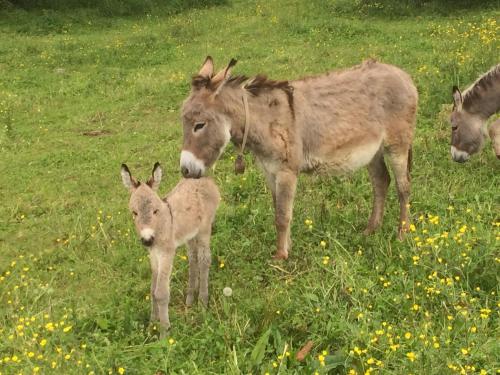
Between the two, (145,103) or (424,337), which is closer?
(424,337)

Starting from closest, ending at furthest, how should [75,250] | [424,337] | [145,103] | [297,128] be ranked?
[424,337]
[297,128]
[75,250]
[145,103]

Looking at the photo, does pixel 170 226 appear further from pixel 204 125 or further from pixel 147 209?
pixel 204 125

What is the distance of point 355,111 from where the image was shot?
18.3 ft

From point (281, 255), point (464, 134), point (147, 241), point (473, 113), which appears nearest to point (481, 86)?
point (473, 113)

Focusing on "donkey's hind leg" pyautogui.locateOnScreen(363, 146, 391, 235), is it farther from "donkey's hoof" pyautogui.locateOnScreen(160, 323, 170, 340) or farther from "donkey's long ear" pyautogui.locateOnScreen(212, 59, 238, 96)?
"donkey's hoof" pyautogui.locateOnScreen(160, 323, 170, 340)

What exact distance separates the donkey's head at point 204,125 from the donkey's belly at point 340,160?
1093 millimetres

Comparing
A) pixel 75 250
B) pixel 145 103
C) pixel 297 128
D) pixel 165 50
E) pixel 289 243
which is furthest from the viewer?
pixel 165 50

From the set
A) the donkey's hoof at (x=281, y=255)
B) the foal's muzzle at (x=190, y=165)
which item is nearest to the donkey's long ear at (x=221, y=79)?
the foal's muzzle at (x=190, y=165)

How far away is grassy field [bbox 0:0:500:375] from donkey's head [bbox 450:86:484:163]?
0.29 meters

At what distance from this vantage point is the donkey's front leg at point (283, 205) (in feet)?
17.3

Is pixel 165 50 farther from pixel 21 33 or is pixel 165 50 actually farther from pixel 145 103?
pixel 21 33

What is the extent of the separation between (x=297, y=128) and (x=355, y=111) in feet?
2.51

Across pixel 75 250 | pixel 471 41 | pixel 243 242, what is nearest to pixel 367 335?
pixel 243 242

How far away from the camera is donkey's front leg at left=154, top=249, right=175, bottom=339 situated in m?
4.55
